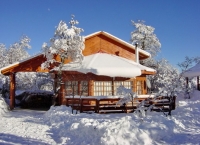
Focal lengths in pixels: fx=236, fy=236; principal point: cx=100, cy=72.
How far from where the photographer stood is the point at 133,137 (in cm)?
830

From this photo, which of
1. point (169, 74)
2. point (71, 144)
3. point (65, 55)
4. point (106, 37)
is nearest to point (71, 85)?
point (65, 55)

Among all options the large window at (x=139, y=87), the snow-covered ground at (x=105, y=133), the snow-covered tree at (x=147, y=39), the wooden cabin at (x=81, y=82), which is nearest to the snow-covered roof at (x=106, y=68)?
the wooden cabin at (x=81, y=82)

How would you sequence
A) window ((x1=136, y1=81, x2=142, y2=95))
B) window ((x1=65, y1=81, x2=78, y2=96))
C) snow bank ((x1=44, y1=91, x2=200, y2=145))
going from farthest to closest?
window ((x1=136, y1=81, x2=142, y2=95)) < window ((x1=65, y1=81, x2=78, y2=96)) < snow bank ((x1=44, y1=91, x2=200, y2=145))

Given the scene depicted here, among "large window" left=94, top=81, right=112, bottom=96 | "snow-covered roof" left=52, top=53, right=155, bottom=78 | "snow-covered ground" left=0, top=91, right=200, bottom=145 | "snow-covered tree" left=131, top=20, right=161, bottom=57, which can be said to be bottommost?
"snow-covered ground" left=0, top=91, right=200, bottom=145

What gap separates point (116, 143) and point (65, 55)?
9.60 m

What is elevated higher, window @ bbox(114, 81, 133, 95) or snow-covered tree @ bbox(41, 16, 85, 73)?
snow-covered tree @ bbox(41, 16, 85, 73)

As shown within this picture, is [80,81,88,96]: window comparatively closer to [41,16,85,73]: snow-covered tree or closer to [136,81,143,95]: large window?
[41,16,85,73]: snow-covered tree

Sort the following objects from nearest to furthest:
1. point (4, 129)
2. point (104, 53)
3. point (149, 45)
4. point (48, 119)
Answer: point (4, 129)
point (48, 119)
point (104, 53)
point (149, 45)

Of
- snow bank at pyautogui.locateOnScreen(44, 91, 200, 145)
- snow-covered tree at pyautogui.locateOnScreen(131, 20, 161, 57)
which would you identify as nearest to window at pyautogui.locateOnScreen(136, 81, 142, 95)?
snow bank at pyautogui.locateOnScreen(44, 91, 200, 145)

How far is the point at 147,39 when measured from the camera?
1335 inches

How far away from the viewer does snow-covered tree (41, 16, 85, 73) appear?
623 inches

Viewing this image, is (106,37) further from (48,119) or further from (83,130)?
(83,130)

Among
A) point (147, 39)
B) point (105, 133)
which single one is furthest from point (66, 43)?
point (147, 39)

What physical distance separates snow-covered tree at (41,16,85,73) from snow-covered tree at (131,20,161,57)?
18458 mm
